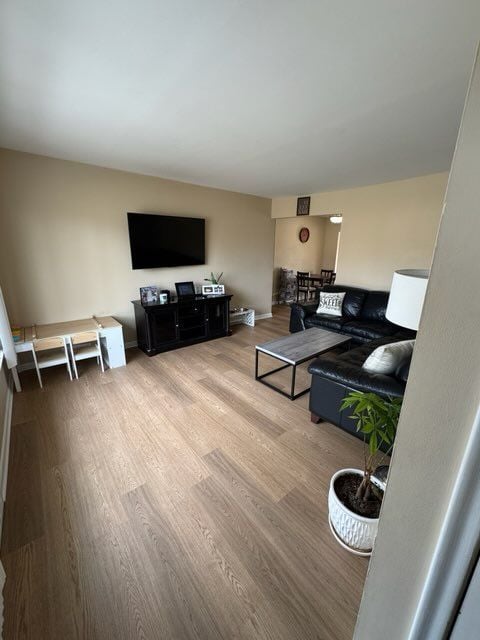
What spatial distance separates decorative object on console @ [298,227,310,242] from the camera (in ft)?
23.6

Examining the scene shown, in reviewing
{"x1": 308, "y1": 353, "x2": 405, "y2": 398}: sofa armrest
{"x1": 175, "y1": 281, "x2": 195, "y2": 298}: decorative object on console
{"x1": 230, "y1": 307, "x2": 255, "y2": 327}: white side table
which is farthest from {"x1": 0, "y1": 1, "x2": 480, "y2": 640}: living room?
{"x1": 230, "y1": 307, "x2": 255, "y2": 327}: white side table

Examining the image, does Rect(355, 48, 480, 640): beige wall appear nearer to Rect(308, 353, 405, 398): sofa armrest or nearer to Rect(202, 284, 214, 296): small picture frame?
Rect(308, 353, 405, 398): sofa armrest

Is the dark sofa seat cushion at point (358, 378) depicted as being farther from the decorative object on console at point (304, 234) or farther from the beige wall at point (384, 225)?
the decorative object on console at point (304, 234)

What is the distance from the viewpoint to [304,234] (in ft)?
23.9

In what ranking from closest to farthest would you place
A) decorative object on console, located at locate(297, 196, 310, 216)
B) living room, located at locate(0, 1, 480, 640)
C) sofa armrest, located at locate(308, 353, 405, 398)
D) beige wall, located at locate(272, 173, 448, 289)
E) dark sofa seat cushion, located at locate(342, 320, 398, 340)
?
living room, located at locate(0, 1, 480, 640), sofa armrest, located at locate(308, 353, 405, 398), dark sofa seat cushion, located at locate(342, 320, 398, 340), beige wall, located at locate(272, 173, 448, 289), decorative object on console, located at locate(297, 196, 310, 216)

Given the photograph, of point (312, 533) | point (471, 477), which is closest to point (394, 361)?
point (312, 533)

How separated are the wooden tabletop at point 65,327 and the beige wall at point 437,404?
129 inches

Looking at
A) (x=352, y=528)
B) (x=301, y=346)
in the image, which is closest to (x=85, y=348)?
(x=301, y=346)

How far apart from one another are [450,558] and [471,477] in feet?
0.63

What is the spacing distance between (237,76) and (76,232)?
2.67 metres

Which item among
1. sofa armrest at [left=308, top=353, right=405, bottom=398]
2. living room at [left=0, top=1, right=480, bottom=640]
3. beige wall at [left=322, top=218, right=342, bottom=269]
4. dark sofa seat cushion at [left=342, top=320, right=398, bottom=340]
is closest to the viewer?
living room at [left=0, top=1, right=480, bottom=640]

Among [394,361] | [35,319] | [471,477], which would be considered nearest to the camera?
[471,477]

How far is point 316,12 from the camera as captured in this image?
1.11 meters

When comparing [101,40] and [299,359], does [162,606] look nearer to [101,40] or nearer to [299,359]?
[299,359]
